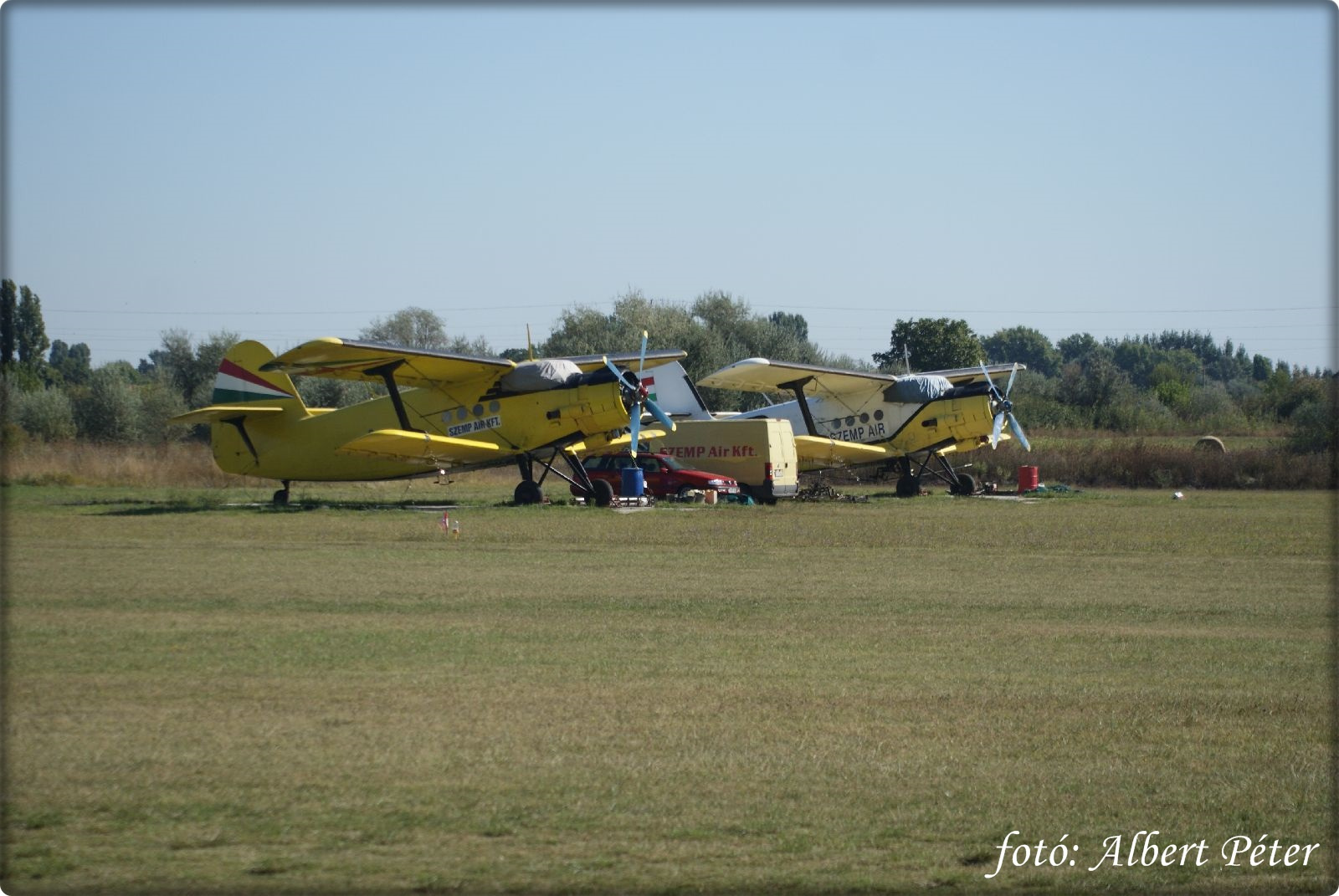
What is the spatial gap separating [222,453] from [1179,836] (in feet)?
89.6

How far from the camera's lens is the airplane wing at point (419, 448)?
27250 millimetres

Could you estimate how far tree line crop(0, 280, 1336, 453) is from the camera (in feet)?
167

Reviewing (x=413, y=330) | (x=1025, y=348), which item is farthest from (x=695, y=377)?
(x=1025, y=348)

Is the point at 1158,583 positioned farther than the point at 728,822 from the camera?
Yes

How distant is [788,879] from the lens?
5.96 m

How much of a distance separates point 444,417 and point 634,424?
4474 mm

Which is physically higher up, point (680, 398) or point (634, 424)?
point (680, 398)

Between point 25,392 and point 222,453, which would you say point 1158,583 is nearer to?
point 222,453

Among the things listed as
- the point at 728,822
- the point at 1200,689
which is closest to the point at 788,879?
the point at 728,822

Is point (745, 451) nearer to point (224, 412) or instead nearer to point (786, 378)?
point (786, 378)

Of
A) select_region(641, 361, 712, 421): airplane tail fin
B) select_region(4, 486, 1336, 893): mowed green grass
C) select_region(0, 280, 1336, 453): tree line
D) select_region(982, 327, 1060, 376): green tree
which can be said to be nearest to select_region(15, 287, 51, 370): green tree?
select_region(0, 280, 1336, 453): tree line

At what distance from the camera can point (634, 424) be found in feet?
96.3

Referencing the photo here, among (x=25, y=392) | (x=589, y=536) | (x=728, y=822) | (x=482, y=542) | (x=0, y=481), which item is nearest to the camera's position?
(x=728, y=822)

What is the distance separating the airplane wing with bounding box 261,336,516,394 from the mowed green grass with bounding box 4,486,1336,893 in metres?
9.52
